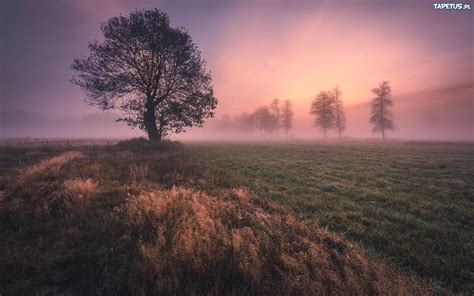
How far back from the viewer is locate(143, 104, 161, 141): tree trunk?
80.2 ft

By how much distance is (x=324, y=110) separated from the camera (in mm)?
70812

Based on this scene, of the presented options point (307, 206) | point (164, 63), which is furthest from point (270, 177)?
point (164, 63)

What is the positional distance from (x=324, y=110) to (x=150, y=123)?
6248cm

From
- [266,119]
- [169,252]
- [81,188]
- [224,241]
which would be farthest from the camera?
[266,119]

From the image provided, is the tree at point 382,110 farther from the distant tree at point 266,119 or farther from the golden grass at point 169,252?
the golden grass at point 169,252

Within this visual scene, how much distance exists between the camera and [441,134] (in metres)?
163

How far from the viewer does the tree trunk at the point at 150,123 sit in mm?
24453

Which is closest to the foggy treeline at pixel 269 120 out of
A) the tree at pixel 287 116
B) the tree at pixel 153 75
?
the tree at pixel 287 116

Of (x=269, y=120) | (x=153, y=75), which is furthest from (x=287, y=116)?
(x=153, y=75)

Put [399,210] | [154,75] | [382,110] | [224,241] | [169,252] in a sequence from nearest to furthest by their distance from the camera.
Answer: [169,252], [224,241], [399,210], [154,75], [382,110]

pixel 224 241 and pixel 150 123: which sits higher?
pixel 150 123

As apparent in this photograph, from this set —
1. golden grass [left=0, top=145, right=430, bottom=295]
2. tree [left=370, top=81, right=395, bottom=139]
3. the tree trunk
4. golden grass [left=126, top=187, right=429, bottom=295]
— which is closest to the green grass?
golden grass [left=0, top=145, right=430, bottom=295]

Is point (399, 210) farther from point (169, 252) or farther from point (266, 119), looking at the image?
point (266, 119)

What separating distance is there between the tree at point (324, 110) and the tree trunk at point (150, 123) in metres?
60.0
